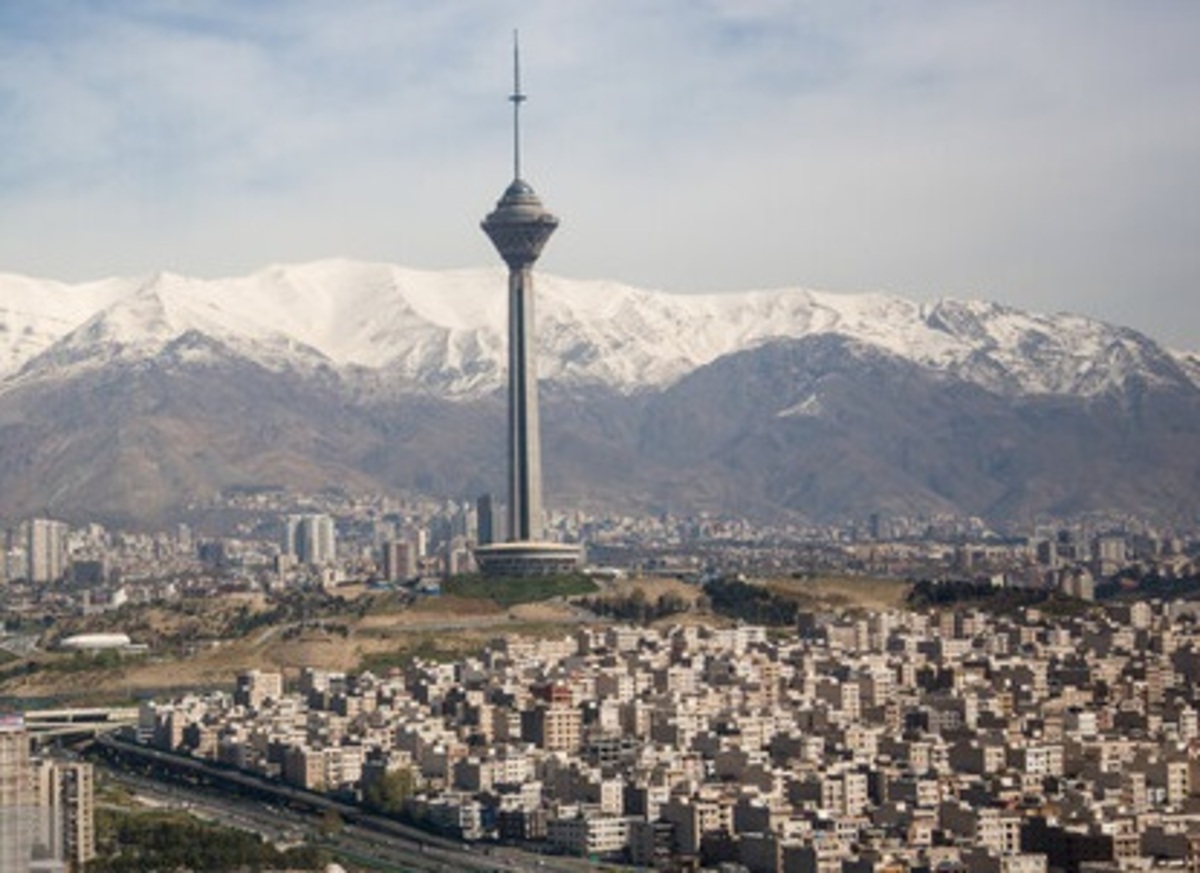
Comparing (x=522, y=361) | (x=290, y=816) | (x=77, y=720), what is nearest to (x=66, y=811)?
(x=290, y=816)

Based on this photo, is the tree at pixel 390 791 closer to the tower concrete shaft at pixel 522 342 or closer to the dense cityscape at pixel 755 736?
the dense cityscape at pixel 755 736

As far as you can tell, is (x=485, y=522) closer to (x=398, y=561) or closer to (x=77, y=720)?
(x=398, y=561)

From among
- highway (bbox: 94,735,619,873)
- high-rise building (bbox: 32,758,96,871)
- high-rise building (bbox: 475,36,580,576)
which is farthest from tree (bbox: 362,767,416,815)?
high-rise building (bbox: 475,36,580,576)

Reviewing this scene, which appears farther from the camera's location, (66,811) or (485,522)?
(485,522)

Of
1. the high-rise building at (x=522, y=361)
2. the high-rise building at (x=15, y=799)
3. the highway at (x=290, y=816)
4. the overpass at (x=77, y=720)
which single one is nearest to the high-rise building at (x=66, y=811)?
the high-rise building at (x=15, y=799)

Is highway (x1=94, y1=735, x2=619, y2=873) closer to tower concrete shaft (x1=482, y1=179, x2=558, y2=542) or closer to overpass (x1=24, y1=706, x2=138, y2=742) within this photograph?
overpass (x1=24, y1=706, x2=138, y2=742)

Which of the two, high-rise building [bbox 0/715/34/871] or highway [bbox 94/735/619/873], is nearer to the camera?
high-rise building [bbox 0/715/34/871]
